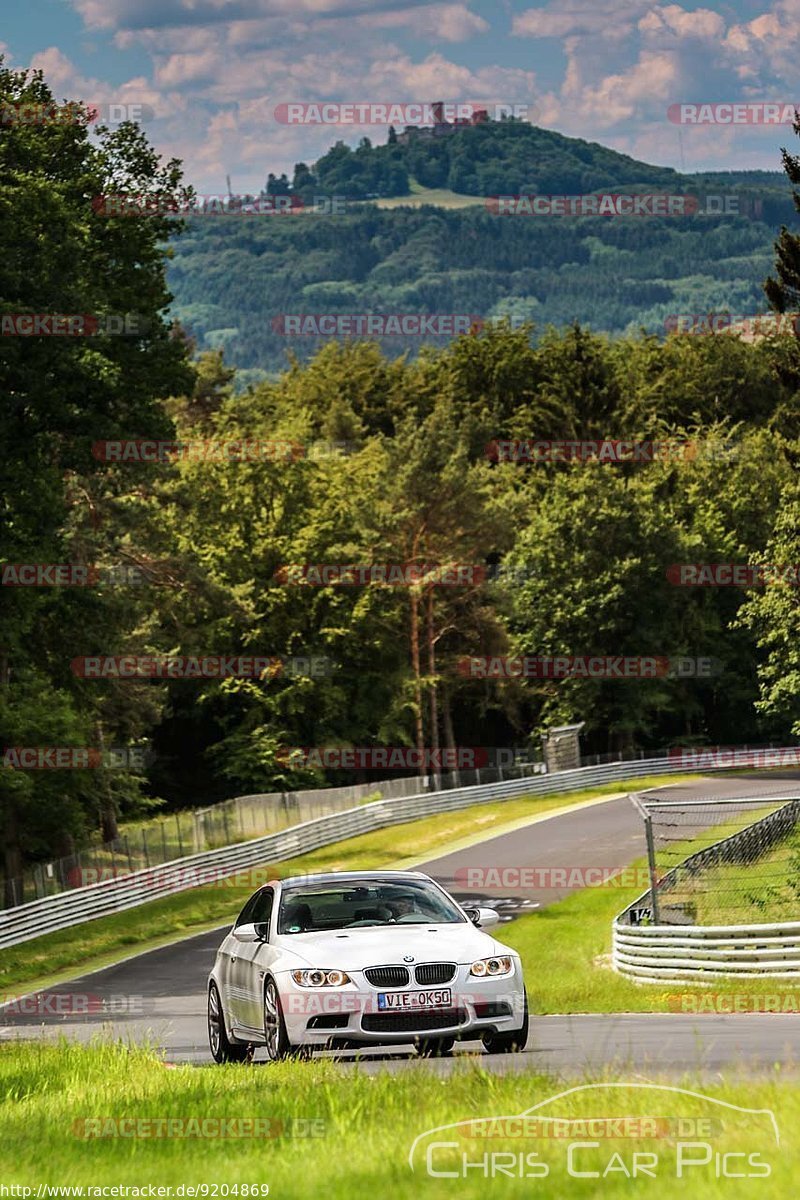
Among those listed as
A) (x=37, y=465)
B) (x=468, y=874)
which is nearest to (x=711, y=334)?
(x=468, y=874)

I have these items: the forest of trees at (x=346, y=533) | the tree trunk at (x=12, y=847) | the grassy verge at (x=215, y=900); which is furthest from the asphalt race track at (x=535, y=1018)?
the forest of trees at (x=346, y=533)

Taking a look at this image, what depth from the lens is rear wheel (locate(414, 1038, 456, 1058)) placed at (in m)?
12.7

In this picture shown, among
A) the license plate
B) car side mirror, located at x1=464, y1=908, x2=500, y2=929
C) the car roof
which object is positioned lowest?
the license plate

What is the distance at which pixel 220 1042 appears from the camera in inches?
564

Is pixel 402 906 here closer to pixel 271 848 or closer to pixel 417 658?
pixel 271 848

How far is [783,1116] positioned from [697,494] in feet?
275

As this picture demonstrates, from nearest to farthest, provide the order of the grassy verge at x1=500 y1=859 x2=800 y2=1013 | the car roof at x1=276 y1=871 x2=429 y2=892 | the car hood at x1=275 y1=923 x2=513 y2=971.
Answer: the car hood at x1=275 y1=923 x2=513 y2=971 < the car roof at x1=276 y1=871 x2=429 y2=892 < the grassy verge at x1=500 y1=859 x2=800 y2=1013

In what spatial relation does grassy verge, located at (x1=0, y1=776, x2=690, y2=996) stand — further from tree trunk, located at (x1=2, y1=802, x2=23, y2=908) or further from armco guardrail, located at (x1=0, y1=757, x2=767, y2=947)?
tree trunk, located at (x1=2, y1=802, x2=23, y2=908)

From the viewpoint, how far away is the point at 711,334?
347 ft

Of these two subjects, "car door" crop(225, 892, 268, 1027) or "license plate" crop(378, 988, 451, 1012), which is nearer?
"license plate" crop(378, 988, 451, 1012)

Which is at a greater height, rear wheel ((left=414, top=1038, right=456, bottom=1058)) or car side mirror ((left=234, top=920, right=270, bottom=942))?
car side mirror ((left=234, top=920, right=270, bottom=942))

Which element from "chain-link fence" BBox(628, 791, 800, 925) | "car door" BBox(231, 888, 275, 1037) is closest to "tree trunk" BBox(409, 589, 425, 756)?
"chain-link fence" BBox(628, 791, 800, 925)

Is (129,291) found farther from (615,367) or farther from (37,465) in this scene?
(615,367)

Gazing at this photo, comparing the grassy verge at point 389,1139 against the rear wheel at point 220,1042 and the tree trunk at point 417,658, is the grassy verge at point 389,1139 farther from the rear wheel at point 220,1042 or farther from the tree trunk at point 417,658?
the tree trunk at point 417,658
